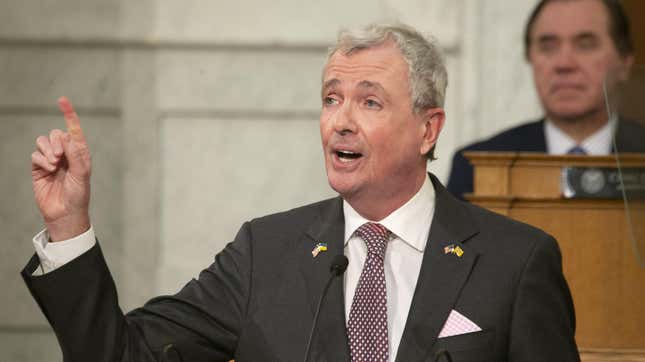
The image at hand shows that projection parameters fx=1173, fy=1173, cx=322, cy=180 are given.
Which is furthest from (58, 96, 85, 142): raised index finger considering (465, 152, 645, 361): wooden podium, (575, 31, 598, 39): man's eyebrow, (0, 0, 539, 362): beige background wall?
(0, 0, 539, 362): beige background wall

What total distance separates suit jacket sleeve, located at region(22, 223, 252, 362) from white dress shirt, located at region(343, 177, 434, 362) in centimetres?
19

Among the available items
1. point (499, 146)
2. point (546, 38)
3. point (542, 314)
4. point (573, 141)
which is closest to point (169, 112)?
point (499, 146)

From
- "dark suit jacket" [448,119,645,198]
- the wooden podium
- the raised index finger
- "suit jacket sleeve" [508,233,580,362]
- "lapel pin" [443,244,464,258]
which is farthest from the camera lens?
"dark suit jacket" [448,119,645,198]

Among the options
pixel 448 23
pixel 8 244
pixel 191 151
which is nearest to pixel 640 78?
pixel 448 23

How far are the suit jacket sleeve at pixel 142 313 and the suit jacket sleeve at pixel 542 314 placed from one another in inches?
19.4

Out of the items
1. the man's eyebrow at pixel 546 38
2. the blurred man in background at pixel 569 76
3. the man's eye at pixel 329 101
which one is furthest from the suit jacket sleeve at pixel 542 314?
the man's eyebrow at pixel 546 38

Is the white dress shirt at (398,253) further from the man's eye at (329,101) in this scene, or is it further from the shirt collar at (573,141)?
the shirt collar at (573,141)

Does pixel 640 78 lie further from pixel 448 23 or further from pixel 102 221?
pixel 102 221

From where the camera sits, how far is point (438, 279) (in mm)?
2068

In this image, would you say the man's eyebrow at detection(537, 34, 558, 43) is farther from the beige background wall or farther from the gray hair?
the gray hair

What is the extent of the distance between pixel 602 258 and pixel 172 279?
2.13m

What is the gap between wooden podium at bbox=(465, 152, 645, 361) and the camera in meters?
2.46

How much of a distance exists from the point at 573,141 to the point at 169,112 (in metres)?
1.53

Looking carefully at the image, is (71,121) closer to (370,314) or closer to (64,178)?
(64,178)
